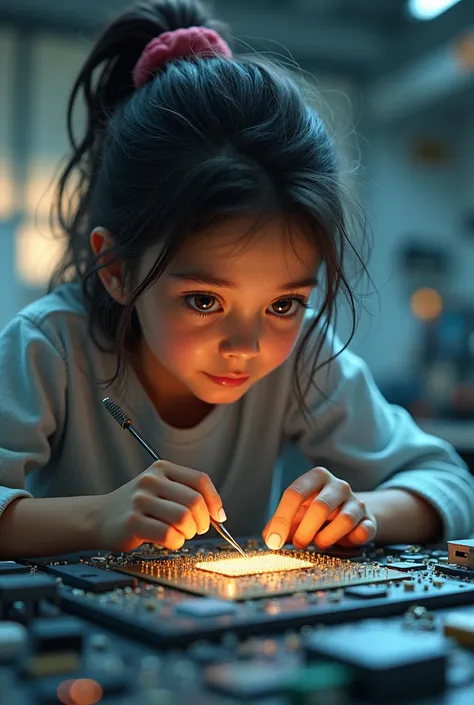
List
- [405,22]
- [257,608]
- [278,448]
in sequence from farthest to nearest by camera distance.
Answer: [405,22], [278,448], [257,608]

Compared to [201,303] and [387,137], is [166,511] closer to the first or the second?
[201,303]

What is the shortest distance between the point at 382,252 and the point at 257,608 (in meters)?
4.75

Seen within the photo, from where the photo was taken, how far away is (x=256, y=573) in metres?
0.80

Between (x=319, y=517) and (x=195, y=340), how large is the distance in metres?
0.25

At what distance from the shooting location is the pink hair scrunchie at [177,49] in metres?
1.20

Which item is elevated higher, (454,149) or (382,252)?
(454,149)

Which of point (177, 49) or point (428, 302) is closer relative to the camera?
point (177, 49)

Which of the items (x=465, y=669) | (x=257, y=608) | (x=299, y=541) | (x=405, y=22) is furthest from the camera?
(x=405, y=22)

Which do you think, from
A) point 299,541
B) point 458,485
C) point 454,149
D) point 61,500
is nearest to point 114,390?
point 61,500

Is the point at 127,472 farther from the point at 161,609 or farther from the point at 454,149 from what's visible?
the point at 454,149

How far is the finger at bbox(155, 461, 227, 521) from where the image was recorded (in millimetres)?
903

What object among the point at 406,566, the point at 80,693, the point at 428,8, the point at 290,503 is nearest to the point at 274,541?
the point at 290,503

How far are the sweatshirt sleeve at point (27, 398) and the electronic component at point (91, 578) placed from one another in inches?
8.9

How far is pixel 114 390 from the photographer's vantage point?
1219 millimetres
